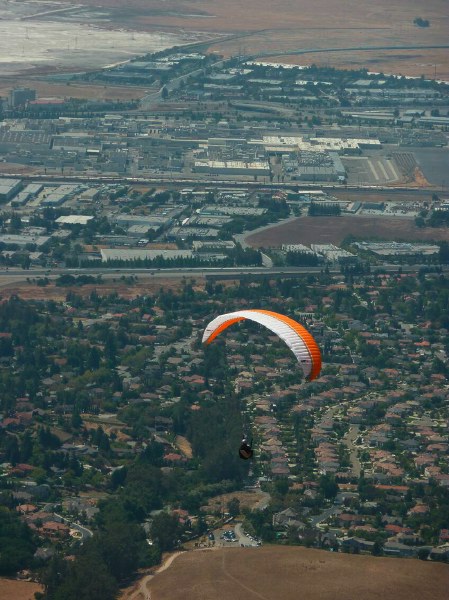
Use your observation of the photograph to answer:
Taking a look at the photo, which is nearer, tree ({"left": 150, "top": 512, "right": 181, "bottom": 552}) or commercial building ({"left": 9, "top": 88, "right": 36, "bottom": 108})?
tree ({"left": 150, "top": 512, "right": 181, "bottom": 552})

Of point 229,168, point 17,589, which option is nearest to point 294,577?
point 17,589

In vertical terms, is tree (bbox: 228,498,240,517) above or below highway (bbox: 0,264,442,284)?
below

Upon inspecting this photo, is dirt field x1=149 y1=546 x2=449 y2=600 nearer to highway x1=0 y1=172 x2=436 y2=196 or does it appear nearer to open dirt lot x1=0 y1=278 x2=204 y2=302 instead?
open dirt lot x1=0 y1=278 x2=204 y2=302

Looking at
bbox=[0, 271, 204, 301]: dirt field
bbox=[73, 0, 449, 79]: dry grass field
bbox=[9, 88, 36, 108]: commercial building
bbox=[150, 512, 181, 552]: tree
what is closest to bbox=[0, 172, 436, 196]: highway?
bbox=[9, 88, 36, 108]: commercial building

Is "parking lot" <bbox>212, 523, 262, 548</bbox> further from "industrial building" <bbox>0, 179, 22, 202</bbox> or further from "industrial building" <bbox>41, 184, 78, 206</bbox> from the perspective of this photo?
"industrial building" <bbox>0, 179, 22, 202</bbox>

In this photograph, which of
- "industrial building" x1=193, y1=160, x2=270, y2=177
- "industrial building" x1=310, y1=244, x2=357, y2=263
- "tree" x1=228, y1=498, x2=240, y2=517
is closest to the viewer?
"tree" x1=228, y1=498, x2=240, y2=517

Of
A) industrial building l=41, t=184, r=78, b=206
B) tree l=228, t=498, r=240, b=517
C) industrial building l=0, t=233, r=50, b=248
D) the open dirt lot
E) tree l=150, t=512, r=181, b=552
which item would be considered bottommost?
tree l=228, t=498, r=240, b=517

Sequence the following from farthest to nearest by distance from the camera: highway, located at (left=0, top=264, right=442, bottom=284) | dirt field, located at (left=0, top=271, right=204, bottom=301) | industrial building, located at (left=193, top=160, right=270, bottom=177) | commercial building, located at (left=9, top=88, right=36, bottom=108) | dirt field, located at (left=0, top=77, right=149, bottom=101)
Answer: dirt field, located at (left=0, top=77, right=149, bottom=101), commercial building, located at (left=9, top=88, right=36, bottom=108), industrial building, located at (left=193, top=160, right=270, bottom=177), highway, located at (left=0, top=264, right=442, bottom=284), dirt field, located at (left=0, top=271, right=204, bottom=301)

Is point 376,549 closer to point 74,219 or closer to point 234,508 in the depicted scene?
point 234,508
